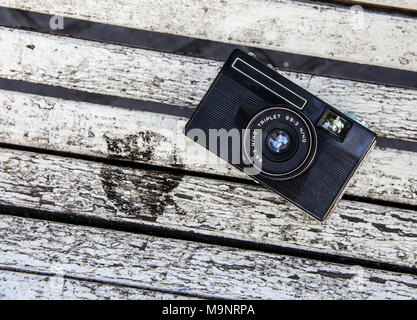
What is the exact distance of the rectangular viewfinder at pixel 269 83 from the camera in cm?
70

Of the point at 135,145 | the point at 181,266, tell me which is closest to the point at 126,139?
the point at 135,145

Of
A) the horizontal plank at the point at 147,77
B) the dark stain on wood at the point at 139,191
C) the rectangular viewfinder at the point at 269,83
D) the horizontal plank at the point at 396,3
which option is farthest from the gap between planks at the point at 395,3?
the dark stain on wood at the point at 139,191

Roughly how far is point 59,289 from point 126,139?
1.11ft

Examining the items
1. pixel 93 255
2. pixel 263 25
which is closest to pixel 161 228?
pixel 93 255

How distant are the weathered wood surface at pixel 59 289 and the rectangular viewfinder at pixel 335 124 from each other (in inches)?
17.2

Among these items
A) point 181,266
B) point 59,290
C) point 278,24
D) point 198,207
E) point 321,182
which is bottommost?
point 59,290

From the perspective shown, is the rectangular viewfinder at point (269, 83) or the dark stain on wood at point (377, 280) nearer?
the rectangular viewfinder at point (269, 83)

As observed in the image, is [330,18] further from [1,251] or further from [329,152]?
[1,251]

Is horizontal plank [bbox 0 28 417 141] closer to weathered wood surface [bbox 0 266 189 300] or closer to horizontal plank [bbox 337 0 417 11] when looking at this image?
horizontal plank [bbox 337 0 417 11]

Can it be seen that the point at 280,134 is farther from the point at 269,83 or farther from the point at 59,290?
the point at 59,290

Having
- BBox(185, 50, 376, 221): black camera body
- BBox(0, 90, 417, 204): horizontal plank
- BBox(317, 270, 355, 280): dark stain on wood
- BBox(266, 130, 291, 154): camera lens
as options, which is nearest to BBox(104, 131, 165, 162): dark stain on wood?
BBox(0, 90, 417, 204): horizontal plank

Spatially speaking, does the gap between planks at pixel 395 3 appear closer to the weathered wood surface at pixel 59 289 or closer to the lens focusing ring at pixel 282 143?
the lens focusing ring at pixel 282 143

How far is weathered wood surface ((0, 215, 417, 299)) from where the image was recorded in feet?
2.69

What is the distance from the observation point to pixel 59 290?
84cm
